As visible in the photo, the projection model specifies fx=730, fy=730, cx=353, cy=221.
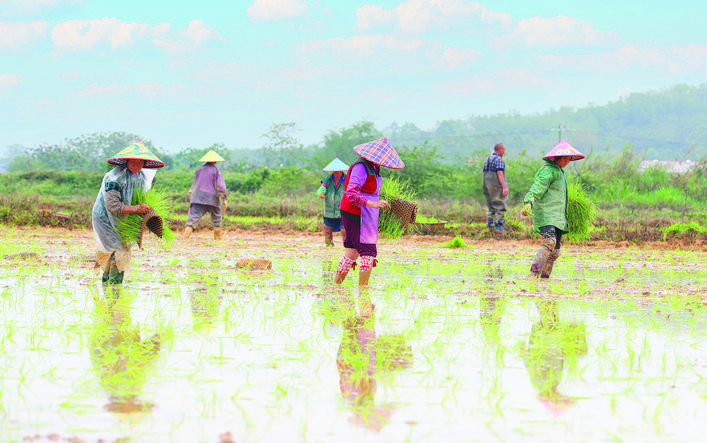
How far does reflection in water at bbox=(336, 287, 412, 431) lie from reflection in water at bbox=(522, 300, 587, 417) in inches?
29.3

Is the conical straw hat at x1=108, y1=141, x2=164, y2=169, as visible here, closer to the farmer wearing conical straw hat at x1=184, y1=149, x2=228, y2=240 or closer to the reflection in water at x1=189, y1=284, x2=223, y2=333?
the reflection in water at x1=189, y1=284, x2=223, y2=333

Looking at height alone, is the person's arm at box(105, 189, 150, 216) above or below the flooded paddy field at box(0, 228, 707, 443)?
above

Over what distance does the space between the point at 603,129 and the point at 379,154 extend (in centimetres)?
10470

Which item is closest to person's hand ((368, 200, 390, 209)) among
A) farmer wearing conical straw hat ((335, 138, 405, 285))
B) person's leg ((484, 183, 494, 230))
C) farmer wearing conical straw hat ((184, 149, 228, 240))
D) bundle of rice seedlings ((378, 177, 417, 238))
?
farmer wearing conical straw hat ((335, 138, 405, 285))

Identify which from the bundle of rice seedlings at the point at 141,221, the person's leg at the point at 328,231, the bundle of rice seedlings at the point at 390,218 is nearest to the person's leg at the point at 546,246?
the bundle of rice seedlings at the point at 390,218

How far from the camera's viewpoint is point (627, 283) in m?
7.75

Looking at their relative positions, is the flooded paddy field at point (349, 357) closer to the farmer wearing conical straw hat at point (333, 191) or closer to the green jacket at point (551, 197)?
the green jacket at point (551, 197)

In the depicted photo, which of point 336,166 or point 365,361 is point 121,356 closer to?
point 365,361

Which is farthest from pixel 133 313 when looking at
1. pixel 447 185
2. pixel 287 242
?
pixel 447 185

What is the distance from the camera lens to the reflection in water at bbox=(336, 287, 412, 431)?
3.34 m

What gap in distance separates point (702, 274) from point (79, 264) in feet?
24.6

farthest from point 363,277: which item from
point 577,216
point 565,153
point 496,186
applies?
point 496,186

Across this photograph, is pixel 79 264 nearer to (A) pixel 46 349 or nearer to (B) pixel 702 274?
(A) pixel 46 349

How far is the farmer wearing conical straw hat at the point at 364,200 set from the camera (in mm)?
6539
